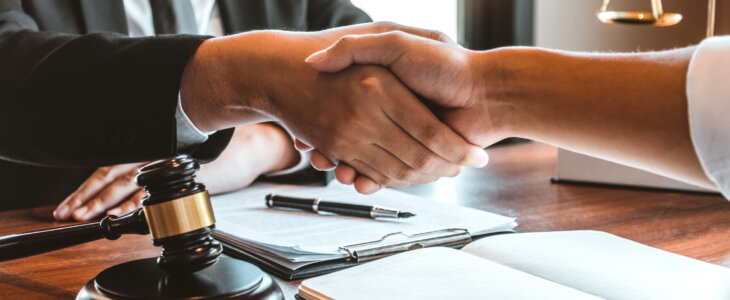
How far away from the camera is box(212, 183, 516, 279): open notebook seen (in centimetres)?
74

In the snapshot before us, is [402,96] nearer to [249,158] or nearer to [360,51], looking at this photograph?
[360,51]

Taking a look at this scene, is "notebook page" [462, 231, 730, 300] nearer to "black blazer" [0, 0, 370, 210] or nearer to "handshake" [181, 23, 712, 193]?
"handshake" [181, 23, 712, 193]

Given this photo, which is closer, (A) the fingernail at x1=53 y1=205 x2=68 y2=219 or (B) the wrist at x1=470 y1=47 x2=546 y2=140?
(B) the wrist at x1=470 y1=47 x2=546 y2=140

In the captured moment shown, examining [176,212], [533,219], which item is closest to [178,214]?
[176,212]

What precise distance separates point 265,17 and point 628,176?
957 mm

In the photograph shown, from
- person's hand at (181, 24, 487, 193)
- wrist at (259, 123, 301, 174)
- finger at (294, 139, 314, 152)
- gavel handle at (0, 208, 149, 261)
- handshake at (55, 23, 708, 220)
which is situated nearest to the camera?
gavel handle at (0, 208, 149, 261)

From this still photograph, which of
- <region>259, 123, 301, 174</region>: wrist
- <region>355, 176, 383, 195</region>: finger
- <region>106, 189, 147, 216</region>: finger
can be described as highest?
<region>355, 176, 383, 195</region>: finger

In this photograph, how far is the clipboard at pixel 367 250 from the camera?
2.40 feet

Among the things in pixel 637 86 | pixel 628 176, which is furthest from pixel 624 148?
pixel 628 176

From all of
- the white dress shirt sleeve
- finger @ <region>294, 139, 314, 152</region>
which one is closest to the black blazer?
finger @ <region>294, 139, 314, 152</region>

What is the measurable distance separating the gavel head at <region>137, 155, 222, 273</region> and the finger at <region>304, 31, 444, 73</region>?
28 centimetres

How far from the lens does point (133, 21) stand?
163cm

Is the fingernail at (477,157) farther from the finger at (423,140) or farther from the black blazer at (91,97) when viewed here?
the black blazer at (91,97)

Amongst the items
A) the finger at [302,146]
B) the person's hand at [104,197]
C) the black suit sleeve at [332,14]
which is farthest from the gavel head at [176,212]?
the black suit sleeve at [332,14]
